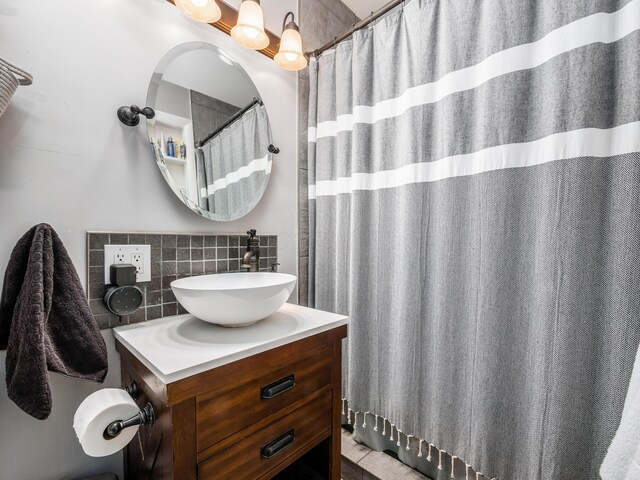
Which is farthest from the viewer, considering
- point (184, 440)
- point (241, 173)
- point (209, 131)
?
point (241, 173)

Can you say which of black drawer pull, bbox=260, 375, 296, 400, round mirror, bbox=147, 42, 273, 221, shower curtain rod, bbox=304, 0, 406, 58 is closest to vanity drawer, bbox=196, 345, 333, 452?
black drawer pull, bbox=260, 375, 296, 400

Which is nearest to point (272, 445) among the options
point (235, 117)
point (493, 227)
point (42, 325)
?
point (42, 325)

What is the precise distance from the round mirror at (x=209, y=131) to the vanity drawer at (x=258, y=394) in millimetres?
647

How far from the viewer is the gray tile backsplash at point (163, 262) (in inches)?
34.0

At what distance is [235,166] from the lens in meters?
1.21

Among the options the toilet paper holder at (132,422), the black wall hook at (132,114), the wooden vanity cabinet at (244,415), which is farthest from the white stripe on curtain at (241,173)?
the toilet paper holder at (132,422)

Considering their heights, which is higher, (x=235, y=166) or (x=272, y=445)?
(x=235, y=166)

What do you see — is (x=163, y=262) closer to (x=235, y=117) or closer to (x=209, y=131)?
(x=209, y=131)

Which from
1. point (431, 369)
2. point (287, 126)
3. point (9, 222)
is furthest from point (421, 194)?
point (9, 222)

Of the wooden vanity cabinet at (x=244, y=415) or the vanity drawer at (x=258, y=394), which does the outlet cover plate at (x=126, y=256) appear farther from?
the vanity drawer at (x=258, y=394)

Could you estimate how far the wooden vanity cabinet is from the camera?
2.03 ft

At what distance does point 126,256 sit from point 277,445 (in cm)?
73

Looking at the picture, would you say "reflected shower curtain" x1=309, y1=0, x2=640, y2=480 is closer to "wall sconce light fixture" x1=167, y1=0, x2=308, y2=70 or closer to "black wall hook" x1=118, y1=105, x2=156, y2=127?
"wall sconce light fixture" x1=167, y1=0, x2=308, y2=70

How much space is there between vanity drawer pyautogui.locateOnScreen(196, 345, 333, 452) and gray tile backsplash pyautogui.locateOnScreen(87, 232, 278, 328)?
1.55 ft
